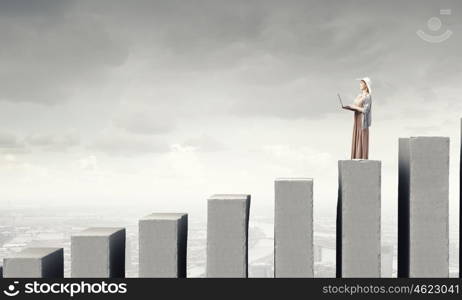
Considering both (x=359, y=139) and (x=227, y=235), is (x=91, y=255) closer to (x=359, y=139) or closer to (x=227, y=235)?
(x=227, y=235)

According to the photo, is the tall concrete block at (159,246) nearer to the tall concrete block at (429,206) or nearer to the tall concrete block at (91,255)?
the tall concrete block at (91,255)

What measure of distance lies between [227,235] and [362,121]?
9.67 feet

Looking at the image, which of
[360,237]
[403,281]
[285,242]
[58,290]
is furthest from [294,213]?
[58,290]

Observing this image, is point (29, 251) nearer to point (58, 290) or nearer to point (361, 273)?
point (58, 290)

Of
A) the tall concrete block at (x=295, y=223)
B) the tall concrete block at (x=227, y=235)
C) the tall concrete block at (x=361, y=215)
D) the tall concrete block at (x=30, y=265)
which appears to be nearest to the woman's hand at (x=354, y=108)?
the tall concrete block at (x=361, y=215)

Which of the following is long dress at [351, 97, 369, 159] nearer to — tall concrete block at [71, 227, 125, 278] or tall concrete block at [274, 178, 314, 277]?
tall concrete block at [274, 178, 314, 277]

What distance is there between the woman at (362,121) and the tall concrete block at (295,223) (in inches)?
42.5

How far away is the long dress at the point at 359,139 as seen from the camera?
371 inches

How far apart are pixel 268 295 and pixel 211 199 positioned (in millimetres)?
1740

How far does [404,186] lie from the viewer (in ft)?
32.1

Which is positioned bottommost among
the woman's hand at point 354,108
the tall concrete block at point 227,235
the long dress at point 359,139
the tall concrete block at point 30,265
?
the tall concrete block at point 30,265

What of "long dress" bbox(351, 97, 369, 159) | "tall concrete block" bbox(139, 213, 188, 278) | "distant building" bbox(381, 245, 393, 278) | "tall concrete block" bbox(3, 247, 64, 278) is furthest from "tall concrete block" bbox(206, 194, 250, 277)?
"tall concrete block" bbox(3, 247, 64, 278)

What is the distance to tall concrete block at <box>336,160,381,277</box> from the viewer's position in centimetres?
906

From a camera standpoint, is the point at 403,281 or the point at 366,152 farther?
the point at 366,152
